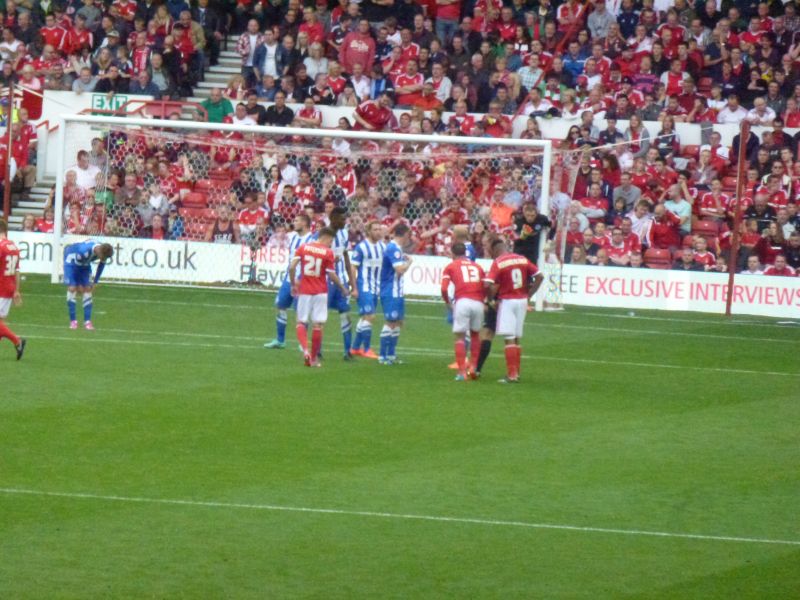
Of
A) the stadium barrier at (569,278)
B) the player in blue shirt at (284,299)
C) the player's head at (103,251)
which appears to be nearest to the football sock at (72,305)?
the player's head at (103,251)

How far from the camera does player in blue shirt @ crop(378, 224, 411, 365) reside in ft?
56.6

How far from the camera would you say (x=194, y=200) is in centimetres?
2691

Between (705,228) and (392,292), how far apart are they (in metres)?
9.98

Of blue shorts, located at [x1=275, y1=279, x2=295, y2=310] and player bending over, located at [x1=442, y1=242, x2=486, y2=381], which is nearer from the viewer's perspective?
player bending over, located at [x1=442, y1=242, x2=486, y2=381]

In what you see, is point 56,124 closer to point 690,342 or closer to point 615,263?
point 615,263

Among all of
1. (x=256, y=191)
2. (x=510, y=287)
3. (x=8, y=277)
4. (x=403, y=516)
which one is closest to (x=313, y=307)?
(x=510, y=287)

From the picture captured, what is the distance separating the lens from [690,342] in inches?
816

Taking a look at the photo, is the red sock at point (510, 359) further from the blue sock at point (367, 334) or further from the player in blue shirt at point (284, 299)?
the player in blue shirt at point (284, 299)

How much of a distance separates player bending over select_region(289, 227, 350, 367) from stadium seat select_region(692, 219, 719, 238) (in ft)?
34.6

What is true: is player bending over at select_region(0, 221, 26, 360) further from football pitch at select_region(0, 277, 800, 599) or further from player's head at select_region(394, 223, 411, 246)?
player's head at select_region(394, 223, 411, 246)

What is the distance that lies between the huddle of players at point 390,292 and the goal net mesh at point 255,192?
6.91 meters

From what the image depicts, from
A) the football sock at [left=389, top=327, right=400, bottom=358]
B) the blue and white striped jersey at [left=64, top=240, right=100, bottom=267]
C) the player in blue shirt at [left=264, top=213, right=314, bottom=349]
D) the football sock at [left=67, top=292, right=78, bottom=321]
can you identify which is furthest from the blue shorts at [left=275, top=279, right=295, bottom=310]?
the football sock at [left=67, top=292, right=78, bottom=321]

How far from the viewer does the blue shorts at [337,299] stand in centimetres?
1821

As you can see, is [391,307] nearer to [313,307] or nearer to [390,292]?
[390,292]
